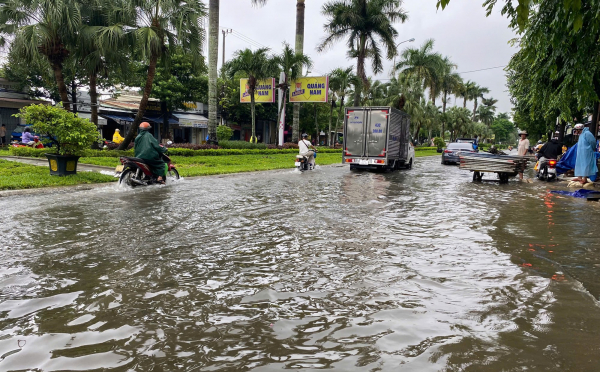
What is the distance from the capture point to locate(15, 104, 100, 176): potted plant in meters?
10.9

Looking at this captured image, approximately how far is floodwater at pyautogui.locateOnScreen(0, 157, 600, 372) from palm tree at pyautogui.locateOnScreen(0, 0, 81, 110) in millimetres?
14184

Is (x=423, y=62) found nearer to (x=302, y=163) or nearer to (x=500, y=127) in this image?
(x=302, y=163)

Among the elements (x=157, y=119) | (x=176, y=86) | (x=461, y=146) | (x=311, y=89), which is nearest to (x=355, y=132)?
(x=461, y=146)

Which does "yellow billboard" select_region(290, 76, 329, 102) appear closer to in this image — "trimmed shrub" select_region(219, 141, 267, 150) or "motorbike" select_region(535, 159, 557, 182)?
"trimmed shrub" select_region(219, 141, 267, 150)

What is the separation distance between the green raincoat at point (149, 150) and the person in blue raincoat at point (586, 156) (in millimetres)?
11637

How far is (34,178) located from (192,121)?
111 ft

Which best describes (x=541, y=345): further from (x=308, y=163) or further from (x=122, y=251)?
(x=308, y=163)

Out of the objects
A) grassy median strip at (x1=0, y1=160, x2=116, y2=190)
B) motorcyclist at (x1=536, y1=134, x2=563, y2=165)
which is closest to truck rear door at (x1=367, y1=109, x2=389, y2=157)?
motorcyclist at (x1=536, y1=134, x2=563, y2=165)

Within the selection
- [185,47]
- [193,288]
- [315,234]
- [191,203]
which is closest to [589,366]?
[193,288]

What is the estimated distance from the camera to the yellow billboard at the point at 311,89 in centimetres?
3588

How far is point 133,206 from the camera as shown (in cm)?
844

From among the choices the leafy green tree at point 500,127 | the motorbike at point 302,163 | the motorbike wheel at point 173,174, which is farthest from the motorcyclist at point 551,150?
the leafy green tree at point 500,127

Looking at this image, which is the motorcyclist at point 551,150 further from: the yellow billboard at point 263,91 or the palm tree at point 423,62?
the palm tree at point 423,62

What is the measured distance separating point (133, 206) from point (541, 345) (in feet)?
24.3
